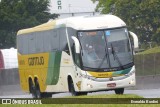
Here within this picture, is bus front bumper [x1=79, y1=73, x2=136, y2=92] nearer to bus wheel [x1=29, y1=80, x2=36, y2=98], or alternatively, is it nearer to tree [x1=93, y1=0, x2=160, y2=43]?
bus wheel [x1=29, y1=80, x2=36, y2=98]

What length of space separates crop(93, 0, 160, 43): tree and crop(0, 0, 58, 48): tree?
11864 millimetres

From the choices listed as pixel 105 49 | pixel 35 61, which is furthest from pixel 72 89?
pixel 35 61

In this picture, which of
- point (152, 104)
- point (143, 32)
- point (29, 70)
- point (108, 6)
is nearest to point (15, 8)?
point (108, 6)

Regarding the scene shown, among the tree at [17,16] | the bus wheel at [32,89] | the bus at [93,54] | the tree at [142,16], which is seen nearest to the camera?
the bus at [93,54]

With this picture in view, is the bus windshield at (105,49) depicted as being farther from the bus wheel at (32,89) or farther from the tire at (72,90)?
the bus wheel at (32,89)

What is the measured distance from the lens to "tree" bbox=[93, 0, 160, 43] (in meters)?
67.8

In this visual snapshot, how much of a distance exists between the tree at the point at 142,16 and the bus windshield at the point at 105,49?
40.6 meters

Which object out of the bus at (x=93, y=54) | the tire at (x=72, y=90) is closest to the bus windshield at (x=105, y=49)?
the bus at (x=93, y=54)

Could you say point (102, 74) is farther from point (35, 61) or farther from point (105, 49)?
point (35, 61)

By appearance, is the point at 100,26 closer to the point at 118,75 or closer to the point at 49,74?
the point at 118,75

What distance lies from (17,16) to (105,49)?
5323 cm

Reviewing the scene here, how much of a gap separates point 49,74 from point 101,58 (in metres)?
4.15

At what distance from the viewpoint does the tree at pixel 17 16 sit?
7775cm

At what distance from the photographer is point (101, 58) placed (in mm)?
25891
